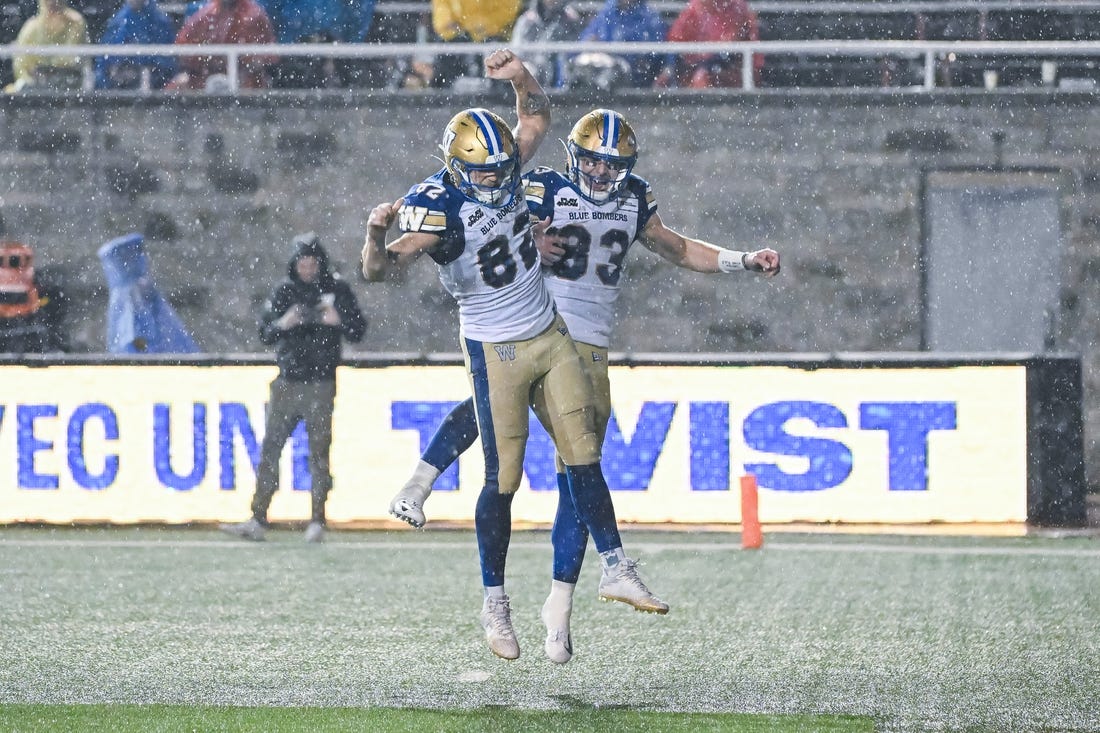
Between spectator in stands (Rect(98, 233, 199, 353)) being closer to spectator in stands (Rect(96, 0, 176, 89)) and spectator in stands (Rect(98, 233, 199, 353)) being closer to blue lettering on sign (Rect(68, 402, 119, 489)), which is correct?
spectator in stands (Rect(96, 0, 176, 89))

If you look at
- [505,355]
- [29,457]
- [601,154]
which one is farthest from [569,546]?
[29,457]

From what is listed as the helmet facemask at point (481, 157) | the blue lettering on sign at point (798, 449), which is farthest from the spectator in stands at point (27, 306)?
the helmet facemask at point (481, 157)

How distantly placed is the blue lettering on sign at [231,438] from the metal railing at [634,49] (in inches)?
152

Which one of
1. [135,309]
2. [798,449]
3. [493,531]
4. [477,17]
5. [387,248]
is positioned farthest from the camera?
[477,17]

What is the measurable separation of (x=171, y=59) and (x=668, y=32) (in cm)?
441

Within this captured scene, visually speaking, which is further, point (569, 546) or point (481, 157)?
point (569, 546)

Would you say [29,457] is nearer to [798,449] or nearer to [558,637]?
[798,449]

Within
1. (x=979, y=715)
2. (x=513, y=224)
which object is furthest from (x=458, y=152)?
(x=979, y=715)

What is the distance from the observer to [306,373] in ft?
37.4

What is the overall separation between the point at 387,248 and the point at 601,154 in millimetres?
964

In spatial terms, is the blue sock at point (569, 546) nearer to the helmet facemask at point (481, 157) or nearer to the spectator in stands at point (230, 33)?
the helmet facemask at point (481, 157)

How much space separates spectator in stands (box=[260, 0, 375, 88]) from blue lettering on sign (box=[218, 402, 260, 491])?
442 centimetres

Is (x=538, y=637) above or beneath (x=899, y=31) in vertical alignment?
beneath

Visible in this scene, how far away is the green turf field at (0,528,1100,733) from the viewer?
622cm
